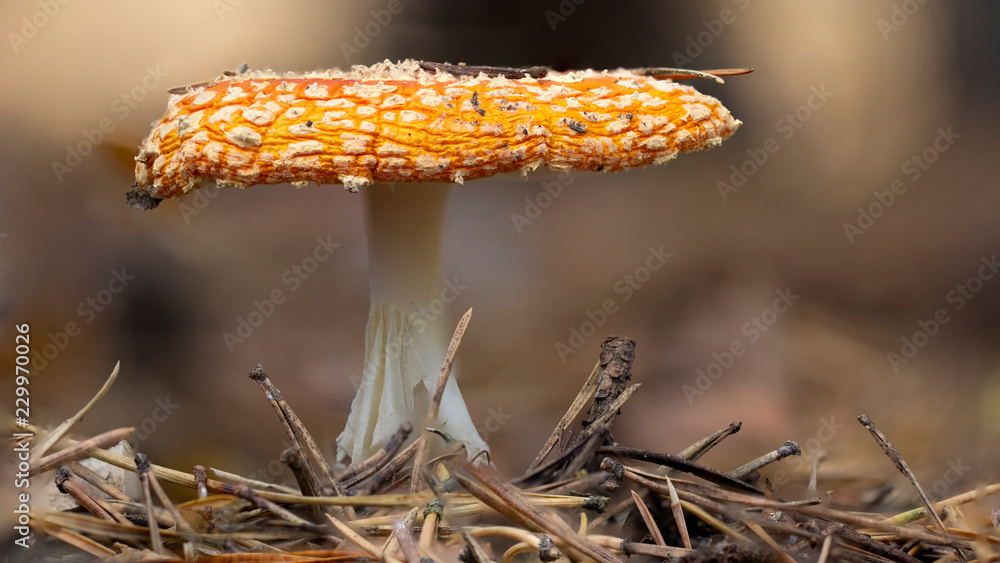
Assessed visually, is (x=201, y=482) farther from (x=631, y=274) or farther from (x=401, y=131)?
(x=631, y=274)

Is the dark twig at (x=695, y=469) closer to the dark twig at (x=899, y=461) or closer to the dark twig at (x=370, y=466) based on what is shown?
the dark twig at (x=899, y=461)

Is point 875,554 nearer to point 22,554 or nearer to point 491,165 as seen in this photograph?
point 491,165

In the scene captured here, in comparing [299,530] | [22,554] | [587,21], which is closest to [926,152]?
[587,21]

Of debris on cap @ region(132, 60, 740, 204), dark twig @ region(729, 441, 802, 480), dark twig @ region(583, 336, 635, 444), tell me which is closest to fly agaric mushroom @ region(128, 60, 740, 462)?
debris on cap @ region(132, 60, 740, 204)

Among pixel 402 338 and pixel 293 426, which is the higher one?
pixel 402 338

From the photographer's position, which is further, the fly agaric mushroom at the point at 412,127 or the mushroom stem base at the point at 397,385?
the mushroom stem base at the point at 397,385

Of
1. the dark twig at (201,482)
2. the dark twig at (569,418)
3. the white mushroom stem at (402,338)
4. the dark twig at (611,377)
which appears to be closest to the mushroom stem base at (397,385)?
the white mushroom stem at (402,338)

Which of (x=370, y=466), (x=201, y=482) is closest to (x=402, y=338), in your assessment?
(x=370, y=466)
